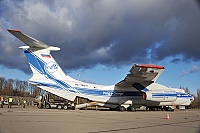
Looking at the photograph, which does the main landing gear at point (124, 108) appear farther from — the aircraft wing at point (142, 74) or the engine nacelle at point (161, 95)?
the aircraft wing at point (142, 74)

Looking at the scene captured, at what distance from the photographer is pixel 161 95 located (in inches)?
858

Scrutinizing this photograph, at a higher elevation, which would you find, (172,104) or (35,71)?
(35,71)

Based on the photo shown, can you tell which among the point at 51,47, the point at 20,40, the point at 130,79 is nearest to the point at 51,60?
the point at 51,47

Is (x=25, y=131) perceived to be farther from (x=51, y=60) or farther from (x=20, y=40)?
(x=51, y=60)

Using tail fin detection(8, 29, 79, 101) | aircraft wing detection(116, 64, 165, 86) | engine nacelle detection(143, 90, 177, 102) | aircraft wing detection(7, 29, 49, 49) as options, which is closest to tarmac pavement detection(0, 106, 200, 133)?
aircraft wing detection(7, 29, 49, 49)

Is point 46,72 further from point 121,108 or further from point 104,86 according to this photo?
point 121,108

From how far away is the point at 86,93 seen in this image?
21297mm

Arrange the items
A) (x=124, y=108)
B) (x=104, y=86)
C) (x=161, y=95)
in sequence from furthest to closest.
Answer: (x=104, y=86), (x=124, y=108), (x=161, y=95)

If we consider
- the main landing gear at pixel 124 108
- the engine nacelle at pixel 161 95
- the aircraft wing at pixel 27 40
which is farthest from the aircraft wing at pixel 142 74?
the aircraft wing at pixel 27 40

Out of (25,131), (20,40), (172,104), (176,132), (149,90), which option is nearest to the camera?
(25,131)

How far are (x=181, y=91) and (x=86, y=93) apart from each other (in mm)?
11578

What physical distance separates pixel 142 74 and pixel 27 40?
1075 cm

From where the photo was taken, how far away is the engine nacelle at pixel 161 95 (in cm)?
2138

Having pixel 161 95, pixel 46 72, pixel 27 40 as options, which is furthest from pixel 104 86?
pixel 27 40
